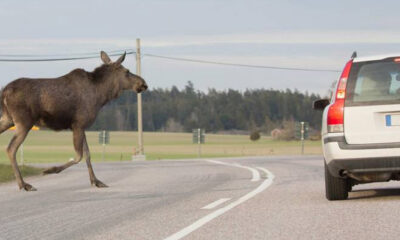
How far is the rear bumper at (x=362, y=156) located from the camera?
1116 centimetres

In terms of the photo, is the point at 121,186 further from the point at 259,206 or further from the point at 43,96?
the point at 259,206

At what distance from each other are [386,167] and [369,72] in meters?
1.21

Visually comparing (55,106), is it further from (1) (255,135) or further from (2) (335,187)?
(1) (255,135)

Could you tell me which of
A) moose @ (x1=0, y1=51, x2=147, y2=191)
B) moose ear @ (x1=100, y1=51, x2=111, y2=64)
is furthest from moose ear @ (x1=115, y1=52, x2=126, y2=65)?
moose @ (x1=0, y1=51, x2=147, y2=191)

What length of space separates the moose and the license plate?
633 cm

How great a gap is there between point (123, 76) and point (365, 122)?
7802mm

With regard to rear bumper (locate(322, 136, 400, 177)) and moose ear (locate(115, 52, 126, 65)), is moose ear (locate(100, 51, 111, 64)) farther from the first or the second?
rear bumper (locate(322, 136, 400, 177))

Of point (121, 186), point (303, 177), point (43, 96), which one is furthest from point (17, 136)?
point (303, 177)

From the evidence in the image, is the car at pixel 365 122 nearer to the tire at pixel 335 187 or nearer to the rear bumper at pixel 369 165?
the rear bumper at pixel 369 165

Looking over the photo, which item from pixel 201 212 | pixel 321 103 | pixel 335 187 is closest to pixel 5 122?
pixel 321 103

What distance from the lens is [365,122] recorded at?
1130cm

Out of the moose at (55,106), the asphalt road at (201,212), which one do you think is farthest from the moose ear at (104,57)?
the asphalt road at (201,212)

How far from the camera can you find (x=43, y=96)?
53.6 ft

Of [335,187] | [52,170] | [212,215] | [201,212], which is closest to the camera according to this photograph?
[212,215]
